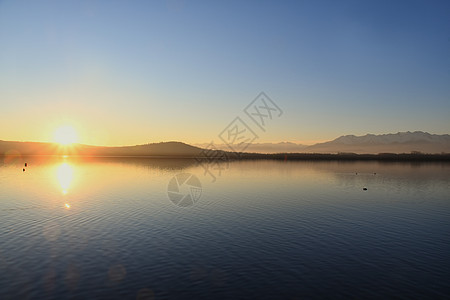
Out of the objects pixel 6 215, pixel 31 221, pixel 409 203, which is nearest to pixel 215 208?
pixel 31 221

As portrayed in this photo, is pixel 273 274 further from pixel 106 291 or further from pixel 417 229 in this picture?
pixel 417 229

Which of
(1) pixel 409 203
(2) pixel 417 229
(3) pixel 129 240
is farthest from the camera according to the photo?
(1) pixel 409 203

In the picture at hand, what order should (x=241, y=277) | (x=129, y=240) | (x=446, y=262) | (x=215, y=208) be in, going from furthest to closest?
(x=215, y=208) < (x=129, y=240) < (x=446, y=262) < (x=241, y=277)

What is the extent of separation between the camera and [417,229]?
42125 mm

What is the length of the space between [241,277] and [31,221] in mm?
35747

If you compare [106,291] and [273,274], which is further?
[273,274]

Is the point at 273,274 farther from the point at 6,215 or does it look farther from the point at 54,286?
the point at 6,215

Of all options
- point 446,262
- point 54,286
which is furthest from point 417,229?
point 54,286

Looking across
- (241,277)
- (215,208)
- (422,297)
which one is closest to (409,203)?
(215,208)

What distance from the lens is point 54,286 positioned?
73.2ft

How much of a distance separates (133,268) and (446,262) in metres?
30.4

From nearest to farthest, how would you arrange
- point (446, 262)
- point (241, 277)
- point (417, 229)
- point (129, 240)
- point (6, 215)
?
point (241, 277)
point (446, 262)
point (129, 240)
point (417, 229)
point (6, 215)

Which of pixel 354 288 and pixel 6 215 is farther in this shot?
pixel 6 215

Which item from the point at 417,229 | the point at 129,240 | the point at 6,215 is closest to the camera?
the point at 129,240
